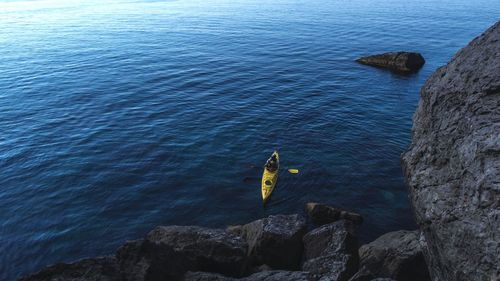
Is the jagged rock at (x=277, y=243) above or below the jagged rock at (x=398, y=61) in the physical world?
below

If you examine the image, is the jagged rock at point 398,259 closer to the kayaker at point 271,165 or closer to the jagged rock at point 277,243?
the jagged rock at point 277,243

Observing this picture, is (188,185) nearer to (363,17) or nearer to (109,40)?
(109,40)

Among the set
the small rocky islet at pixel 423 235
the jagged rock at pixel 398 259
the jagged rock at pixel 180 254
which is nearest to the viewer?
the small rocky islet at pixel 423 235

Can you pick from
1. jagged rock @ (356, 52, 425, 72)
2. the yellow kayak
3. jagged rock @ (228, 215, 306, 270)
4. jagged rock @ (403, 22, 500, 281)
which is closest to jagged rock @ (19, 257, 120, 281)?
jagged rock @ (228, 215, 306, 270)

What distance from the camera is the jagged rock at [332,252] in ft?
57.8

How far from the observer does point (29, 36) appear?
90.7 metres

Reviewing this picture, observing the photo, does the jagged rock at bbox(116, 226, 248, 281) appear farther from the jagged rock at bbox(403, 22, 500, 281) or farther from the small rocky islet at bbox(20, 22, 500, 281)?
the jagged rock at bbox(403, 22, 500, 281)

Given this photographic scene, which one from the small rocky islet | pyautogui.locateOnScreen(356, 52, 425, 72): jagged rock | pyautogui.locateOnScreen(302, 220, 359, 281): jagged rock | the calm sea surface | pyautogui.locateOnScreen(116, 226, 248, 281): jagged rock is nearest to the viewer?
the small rocky islet

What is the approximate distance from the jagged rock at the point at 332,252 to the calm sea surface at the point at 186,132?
4.97 m

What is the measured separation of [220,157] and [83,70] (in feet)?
137

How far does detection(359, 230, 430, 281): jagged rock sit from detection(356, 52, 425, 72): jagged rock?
1963 inches

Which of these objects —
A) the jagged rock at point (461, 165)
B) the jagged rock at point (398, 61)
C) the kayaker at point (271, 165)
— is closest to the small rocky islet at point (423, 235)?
the jagged rock at point (461, 165)

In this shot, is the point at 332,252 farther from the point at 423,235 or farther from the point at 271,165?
the point at 271,165

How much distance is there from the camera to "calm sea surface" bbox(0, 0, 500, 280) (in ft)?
88.7
